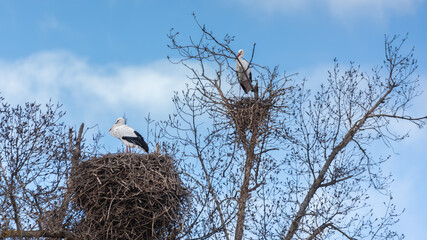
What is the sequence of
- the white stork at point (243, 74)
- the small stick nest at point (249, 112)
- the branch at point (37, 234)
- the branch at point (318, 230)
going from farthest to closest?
the white stork at point (243, 74) → the small stick nest at point (249, 112) → the branch at point (318, 230) → the branch at point (37, 234)

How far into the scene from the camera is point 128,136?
38.2ft

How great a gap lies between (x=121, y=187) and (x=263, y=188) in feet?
9.51

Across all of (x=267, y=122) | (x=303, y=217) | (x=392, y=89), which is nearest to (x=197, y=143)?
(x=267, y=122)

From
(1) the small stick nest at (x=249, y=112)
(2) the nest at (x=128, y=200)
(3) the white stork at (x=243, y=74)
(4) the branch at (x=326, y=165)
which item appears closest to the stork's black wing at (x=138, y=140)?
(2) the nest at (x=128, y=200)

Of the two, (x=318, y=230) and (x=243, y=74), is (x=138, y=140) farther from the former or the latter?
(x=318, y=230)

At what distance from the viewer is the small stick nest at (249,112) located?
34.4ft

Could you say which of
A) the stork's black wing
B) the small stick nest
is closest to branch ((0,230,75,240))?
the stork's black wing

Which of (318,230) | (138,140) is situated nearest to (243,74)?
(138,140)

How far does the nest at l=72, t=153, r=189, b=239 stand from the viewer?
921 cm

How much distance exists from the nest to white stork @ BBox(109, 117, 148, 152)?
1641mm

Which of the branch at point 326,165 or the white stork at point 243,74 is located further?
the white stork at point 243,74

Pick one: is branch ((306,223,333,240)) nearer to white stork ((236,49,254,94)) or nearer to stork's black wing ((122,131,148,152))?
white stork ((236,49,254,94))

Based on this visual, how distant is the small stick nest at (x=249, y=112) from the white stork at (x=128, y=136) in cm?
193

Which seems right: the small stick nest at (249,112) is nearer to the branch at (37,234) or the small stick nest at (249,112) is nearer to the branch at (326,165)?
the branch at (326,165)
